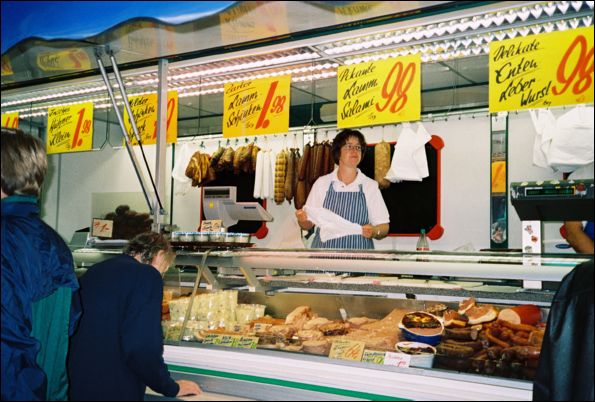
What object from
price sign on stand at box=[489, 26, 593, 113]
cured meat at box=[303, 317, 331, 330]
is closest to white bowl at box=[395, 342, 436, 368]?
cured meat at box=[303, 317, 331, 330]

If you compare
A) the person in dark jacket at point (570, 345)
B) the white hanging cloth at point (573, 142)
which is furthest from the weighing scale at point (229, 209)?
the person in dark jacket at point (570, 345)

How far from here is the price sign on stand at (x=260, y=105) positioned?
3998mm

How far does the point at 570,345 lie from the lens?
164 cm

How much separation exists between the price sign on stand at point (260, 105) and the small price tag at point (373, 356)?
6.04ft

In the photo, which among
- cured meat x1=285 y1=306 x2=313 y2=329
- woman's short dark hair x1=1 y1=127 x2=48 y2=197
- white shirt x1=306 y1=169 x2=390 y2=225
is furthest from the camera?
white shirt x1=306 y1=169 x2=390 y2=225

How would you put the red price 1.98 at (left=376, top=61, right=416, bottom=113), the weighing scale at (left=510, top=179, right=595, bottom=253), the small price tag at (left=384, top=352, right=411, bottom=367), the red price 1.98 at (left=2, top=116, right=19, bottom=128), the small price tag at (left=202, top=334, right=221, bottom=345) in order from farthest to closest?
the red price 1.98 at (left=2, top=116, right=19, bottom=128), the red price 1.98 at (left=376, top=61, right=416, bottom=113), the small price tag at (left=202, top=334, right=221, bottom=345), the small price tag at (left=384, top=352, right=411, bottom=367), the weighing scale at (left=510, top=179, right=595, bottom=253)

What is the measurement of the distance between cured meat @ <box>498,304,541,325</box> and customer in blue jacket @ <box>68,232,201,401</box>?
5.61 ft

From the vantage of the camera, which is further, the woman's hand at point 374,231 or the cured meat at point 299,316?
the woman's hand at point 374,231

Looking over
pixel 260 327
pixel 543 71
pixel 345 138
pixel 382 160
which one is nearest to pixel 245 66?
pixel 345 138

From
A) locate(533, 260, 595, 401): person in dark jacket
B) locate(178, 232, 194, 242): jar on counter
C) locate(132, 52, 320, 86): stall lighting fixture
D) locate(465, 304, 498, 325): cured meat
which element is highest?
locate(132, 52, 320, 86): stall lighting fixture

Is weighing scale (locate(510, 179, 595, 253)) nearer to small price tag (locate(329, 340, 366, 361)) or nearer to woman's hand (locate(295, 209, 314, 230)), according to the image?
small price tag (locate(329, 340, 366, 361))

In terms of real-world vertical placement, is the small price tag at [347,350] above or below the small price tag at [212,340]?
above

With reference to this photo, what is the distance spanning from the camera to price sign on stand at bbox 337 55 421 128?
11.8 feet

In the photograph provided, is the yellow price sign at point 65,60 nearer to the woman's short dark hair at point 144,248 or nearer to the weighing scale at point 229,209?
the woman's short dark hair at point 144,248
